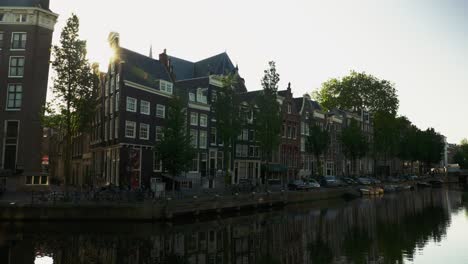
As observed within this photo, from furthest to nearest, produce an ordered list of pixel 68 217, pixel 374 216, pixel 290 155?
pixel 290 155
pixel 374 216
pixel 68 217

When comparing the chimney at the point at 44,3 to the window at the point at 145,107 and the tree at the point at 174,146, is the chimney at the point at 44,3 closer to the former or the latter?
the window at the point at 145,107

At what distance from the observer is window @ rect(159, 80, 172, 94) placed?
5172cm

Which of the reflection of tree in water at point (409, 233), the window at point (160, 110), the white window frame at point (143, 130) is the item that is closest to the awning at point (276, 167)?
the window at point (160, 110)

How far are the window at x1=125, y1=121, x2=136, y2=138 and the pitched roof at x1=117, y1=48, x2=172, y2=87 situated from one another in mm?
5308

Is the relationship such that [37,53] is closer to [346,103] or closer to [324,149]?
[324,149]

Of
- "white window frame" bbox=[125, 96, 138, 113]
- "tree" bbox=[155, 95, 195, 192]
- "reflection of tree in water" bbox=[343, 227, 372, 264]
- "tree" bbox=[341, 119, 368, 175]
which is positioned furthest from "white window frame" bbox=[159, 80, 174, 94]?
"tree" bbox=[341, 119, 368, 175]

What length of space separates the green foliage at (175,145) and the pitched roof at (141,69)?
8.50 m

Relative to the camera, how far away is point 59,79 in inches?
1565

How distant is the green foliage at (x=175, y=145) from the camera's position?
135 ft

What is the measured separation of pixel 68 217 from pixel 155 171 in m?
17.3

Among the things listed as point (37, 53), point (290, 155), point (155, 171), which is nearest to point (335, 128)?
point (290, 155)

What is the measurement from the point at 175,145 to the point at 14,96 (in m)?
23.1

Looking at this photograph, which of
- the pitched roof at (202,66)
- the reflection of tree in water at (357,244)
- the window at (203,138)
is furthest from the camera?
the pitched roof at (202,66)

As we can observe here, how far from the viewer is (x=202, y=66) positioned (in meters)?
71.0
